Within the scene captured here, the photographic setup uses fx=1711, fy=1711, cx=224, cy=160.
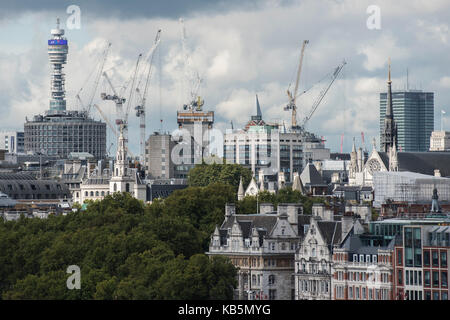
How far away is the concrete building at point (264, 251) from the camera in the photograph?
425ft

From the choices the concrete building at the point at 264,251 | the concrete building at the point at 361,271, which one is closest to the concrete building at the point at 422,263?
the concrete building at the point at 361,271

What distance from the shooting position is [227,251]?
438 feet

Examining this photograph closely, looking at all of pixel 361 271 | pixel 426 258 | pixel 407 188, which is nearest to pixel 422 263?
pixel 426 258

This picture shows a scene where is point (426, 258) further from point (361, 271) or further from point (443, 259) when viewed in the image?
point (361, 271)

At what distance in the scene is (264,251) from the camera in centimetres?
13062

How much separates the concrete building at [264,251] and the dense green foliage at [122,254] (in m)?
4.15

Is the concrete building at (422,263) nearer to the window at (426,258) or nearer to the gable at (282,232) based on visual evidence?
the window at (426,258)

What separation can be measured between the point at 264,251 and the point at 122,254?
10836 mm

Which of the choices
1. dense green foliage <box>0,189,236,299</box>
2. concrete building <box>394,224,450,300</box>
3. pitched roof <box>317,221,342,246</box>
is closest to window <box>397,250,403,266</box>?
concrete building <box>394,224,450,300</box>

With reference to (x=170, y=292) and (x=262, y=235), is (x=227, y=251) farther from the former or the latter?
(x=170, y=292)

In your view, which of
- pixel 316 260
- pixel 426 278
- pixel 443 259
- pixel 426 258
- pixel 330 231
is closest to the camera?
pixel 443 259

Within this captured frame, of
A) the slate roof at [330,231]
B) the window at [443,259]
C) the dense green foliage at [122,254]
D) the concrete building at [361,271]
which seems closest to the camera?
the window at [443,259]

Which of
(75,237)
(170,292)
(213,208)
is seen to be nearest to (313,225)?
(170,292)

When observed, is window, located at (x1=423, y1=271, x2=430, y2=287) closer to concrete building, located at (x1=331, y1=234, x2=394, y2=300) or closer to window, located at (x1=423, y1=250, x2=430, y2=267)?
window, located at (x1=423, y1=250, x2=430, y2=267)
